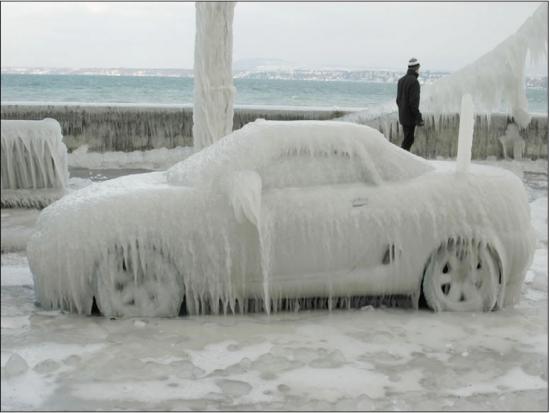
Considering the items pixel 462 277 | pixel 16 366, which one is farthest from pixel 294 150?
pixel 16 366

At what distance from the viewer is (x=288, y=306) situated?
5172mm

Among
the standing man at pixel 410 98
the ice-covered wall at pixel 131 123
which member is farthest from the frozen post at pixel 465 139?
the ice-covered wall at pixel 131 123

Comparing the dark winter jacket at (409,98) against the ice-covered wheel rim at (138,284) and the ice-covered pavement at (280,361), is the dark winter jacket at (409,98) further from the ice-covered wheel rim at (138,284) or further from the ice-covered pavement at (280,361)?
the ice-covered wheel rim at (138,284)

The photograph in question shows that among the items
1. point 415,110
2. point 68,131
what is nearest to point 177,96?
point 68,131

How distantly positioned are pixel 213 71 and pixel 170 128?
8.05 meters

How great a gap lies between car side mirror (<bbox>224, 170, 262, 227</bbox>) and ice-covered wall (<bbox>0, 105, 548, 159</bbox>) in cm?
1136

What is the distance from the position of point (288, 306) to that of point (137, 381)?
1653mm

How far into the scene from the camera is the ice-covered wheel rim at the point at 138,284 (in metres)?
4.81

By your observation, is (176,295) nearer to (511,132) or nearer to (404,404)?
(404,404)

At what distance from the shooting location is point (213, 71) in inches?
353

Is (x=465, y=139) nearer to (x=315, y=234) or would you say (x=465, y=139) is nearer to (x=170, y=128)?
(x=315, y=234)

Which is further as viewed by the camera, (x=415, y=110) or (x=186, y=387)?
(x=415, y=110)

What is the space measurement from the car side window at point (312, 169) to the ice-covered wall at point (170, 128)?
10927 mm

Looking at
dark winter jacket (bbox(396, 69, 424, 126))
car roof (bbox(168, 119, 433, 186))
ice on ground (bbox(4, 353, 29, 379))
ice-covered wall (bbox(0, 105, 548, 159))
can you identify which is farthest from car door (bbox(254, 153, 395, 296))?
ice-covered wall (bbox(0, 105, 548, 159))
